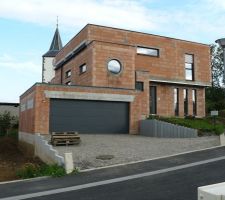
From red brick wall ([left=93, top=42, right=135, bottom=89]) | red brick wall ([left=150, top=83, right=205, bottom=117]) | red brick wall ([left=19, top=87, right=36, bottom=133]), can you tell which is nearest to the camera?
red brick wall ([left=19, top=87, right=36, bottom=133])

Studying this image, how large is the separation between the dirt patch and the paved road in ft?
9.31

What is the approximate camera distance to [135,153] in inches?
693

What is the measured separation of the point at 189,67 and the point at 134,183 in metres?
27.1

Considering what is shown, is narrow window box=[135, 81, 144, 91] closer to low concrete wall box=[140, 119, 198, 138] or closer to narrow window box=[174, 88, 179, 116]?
narrow window box=[174, 88, 179, 116]

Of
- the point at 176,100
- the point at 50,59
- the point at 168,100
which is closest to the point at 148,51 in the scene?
the point at 168,100

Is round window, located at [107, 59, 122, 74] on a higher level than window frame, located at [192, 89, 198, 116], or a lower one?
higher

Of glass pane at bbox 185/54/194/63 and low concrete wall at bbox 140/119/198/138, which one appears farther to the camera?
Result: glass pane at bbox 185/54/194/63

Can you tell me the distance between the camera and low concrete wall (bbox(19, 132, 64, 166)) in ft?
52.0

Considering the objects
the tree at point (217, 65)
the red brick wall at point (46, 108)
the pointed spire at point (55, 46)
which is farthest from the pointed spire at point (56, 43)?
the red brick wall at point (46, 108)

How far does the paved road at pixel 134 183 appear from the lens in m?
10.2

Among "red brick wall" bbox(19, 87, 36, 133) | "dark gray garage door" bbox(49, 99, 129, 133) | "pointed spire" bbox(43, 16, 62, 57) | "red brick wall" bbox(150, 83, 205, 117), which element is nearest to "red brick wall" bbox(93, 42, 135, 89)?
"dark gray garage door" bbox(49, 99, 129, 133)

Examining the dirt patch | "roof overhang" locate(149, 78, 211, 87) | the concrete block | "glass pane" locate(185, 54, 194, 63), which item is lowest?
the dirt patch

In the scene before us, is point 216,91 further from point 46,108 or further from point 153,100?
point 46,108

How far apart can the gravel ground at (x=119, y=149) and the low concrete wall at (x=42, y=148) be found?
Result: 0.57 metres
